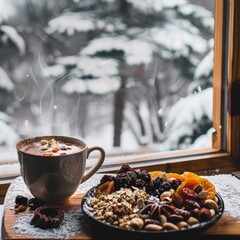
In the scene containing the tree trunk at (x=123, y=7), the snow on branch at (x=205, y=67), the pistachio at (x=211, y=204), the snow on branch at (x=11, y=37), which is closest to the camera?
the pistachio at (x=211, y=204)

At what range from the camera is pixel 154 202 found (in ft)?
3.73

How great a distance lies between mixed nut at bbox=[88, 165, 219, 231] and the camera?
3.52 feet

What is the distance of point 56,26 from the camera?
1553mm

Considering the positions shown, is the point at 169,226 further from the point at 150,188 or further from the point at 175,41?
the point at 175,41

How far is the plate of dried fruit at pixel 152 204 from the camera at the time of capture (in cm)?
106

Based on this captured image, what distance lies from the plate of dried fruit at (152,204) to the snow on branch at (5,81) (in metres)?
0.48

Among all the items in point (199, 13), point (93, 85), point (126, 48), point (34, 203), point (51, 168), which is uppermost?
point (199, 13)

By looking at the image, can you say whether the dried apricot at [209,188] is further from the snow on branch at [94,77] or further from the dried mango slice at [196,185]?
the snow on branch at [94,77]

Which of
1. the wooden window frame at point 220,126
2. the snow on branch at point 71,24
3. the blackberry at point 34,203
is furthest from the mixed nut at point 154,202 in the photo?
the snow on branch at point 71,24

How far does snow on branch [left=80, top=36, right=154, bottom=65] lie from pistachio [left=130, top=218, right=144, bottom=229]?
0.70 meters

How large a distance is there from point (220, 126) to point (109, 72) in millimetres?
443

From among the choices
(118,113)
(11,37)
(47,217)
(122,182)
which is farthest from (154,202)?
(11,37)

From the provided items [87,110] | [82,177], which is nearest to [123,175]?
[82,177]

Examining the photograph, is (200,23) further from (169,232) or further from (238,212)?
(169,232)
